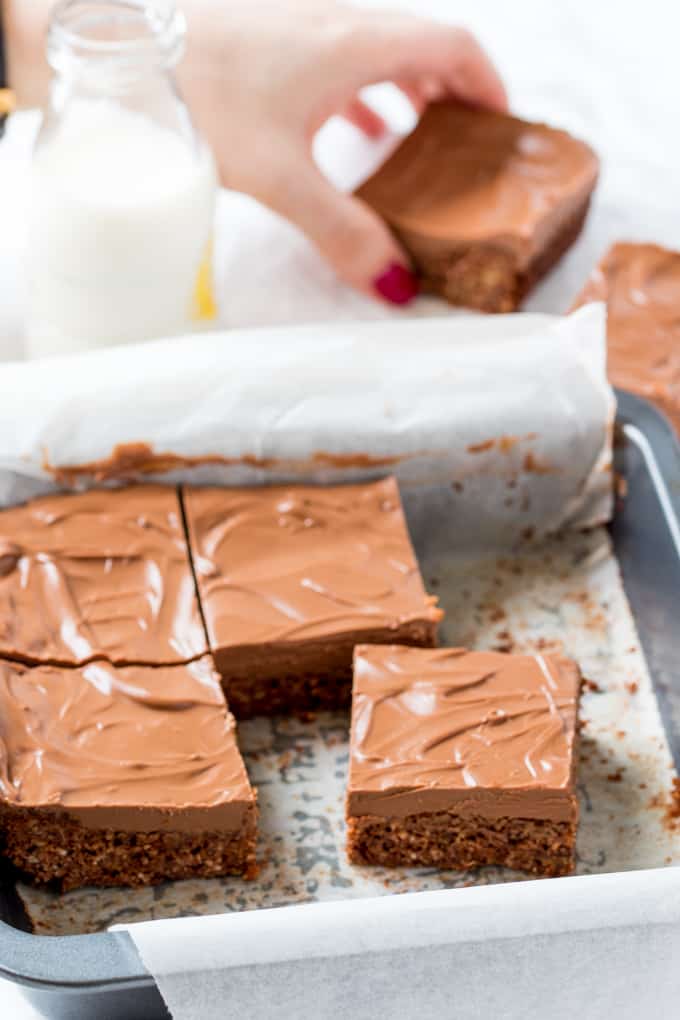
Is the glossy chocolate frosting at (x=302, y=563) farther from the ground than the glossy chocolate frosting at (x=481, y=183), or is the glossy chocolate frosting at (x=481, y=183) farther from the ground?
the glossy chocolate frosting at (x=481, y=183)

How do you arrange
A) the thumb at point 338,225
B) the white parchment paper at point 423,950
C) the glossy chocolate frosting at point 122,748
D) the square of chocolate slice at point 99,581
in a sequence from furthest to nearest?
the thumb at point 338,225 → the square of chocolate slice at point 99,581 → the glossy chocolate frosting at point 122,748 → the white parchment paper at point 423,950

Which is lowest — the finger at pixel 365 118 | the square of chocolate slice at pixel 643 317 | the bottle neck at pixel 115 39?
the finger at pixel 365 118

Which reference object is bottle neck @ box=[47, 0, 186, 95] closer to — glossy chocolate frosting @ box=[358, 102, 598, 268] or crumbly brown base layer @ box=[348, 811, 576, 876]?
glossy chocolate frosting @ box=[358, 102, 598, 268]

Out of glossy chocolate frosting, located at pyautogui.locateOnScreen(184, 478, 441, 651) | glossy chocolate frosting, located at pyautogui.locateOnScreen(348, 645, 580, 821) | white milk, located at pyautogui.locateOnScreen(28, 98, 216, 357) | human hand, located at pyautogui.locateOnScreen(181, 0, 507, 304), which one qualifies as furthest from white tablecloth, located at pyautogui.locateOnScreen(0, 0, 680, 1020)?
glossy chocolate frosting, located at pyautogui.locateOnScreen(348, 645, 580, 821)

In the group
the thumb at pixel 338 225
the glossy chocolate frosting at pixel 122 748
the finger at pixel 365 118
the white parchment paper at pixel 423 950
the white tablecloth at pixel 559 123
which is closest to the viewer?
the white parchment paper at pixel 423 950

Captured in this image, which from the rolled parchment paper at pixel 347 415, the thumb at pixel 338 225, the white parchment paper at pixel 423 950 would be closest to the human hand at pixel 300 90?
the thumb at pixel 338 225

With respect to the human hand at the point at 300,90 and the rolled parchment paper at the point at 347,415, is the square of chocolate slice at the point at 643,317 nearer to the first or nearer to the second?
the rolled parchment paper at the point at 347,415
